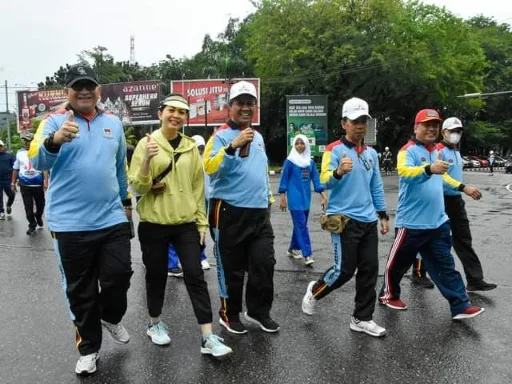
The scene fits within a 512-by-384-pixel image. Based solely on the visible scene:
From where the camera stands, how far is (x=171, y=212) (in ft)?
12.8

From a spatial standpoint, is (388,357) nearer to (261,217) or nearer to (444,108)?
(261,217)

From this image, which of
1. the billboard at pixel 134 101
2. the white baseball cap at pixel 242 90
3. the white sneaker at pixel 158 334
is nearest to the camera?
the white sneaker at pixel 158 334

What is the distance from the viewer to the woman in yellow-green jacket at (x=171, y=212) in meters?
3.84

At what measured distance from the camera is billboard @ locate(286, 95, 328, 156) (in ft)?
111

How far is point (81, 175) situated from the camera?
11.3 ft

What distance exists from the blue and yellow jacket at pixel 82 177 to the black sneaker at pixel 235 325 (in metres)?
Result: 1.34

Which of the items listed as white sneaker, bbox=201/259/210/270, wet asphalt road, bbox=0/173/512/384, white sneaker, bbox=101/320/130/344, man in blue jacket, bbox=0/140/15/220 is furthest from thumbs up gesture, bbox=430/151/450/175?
man in blue jacket, bbox=0/140/15/220

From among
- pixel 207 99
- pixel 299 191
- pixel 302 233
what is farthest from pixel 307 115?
pixel 302 233

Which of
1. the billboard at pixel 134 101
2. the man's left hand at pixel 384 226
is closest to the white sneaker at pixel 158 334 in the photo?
the man's left hand at pixel 384 226

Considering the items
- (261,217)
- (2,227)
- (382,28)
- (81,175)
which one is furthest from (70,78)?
(382,28)

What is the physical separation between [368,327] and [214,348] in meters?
1.29

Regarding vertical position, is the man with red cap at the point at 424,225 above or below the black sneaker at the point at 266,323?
above

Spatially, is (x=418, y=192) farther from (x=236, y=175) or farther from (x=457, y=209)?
(x=236, y=175)

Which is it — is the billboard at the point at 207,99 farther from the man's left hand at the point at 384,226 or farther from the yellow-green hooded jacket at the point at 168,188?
the yellow-green hooded jacket at the point at 168,188
